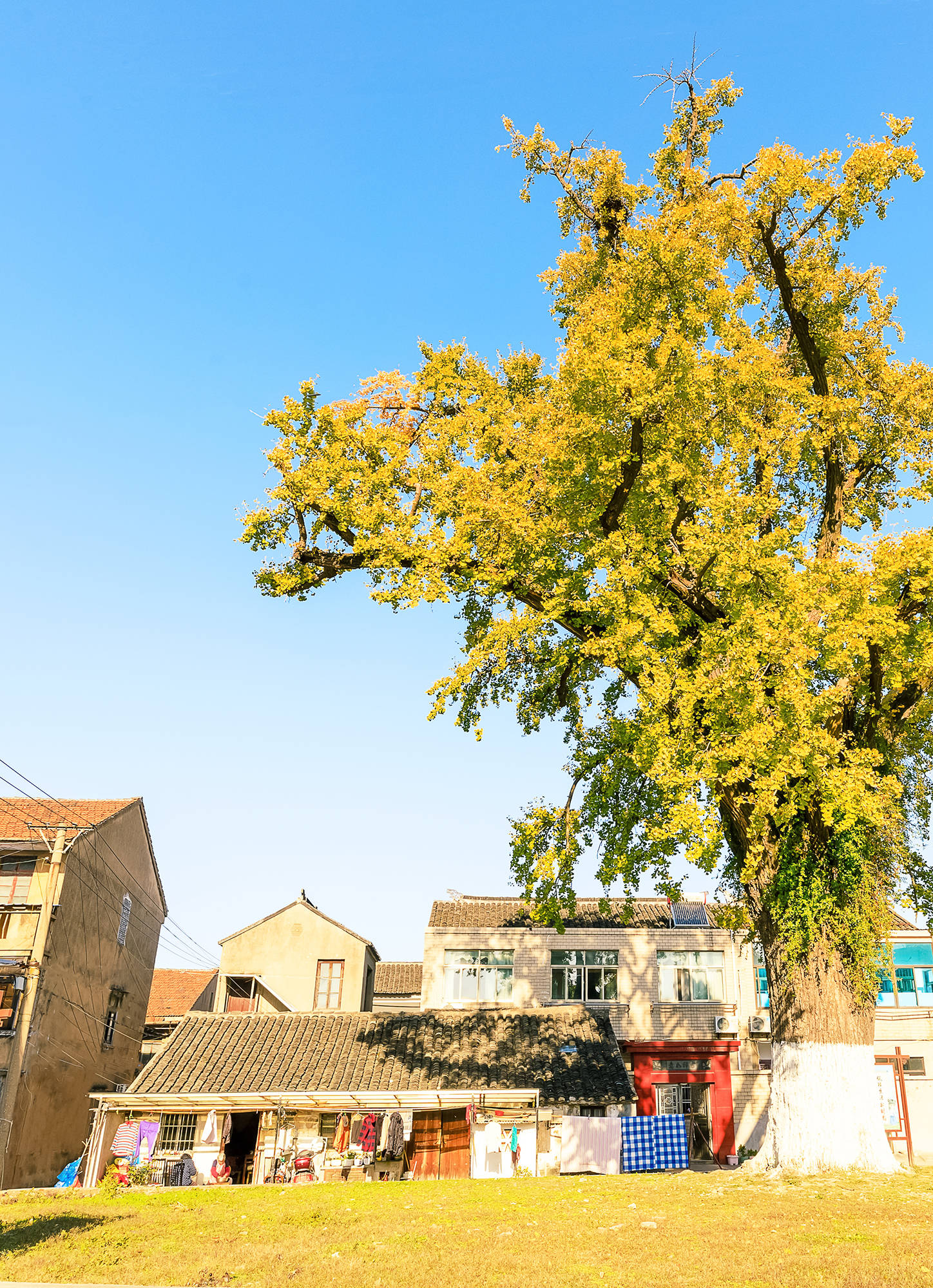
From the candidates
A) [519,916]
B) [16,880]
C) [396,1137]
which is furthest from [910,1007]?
[16,880]

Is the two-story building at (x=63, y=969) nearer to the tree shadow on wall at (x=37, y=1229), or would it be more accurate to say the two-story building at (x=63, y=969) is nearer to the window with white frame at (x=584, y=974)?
the tree shadow on wall at (x=37, y=1229)

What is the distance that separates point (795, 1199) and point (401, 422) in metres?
14.9

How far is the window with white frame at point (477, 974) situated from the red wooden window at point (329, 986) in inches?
194

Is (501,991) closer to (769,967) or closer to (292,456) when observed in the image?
(769,967)

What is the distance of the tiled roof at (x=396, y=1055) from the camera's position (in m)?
28.8

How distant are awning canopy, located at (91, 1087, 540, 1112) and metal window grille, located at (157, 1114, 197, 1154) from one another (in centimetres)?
67

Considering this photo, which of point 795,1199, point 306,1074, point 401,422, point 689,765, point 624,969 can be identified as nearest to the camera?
point 795,1199

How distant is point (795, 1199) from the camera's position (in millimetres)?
13352

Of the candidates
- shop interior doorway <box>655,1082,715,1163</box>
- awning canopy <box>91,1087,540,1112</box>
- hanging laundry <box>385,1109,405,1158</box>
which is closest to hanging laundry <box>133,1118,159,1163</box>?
awning canopy <box>91,1087,540,1112</box>

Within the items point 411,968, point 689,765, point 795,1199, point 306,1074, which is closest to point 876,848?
point 689,765

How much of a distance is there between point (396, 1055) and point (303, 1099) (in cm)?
382

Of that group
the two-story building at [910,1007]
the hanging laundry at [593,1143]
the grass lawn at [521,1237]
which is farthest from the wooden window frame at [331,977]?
the grass lawn at [521,1237]

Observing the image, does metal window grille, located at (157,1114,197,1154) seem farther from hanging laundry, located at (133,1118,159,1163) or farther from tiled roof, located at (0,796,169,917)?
tiled roof, located at (0,796,169,917)

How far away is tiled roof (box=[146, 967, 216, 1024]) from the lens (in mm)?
49000
